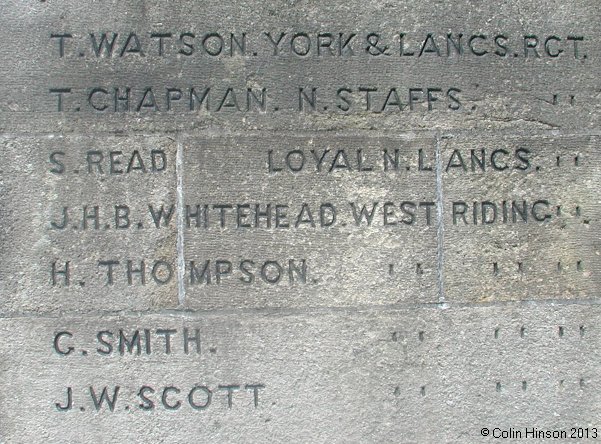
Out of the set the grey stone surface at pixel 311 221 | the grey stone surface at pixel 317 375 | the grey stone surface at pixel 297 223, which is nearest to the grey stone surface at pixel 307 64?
the grey stone surface at pixel 297 223

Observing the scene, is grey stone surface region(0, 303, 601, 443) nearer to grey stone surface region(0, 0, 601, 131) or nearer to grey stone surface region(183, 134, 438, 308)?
grey stone surface region(183, 134, 438, 308)

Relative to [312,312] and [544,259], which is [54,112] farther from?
[544,259]

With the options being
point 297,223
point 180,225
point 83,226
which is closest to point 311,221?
point 297,223

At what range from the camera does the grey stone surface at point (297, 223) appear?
2922 millimetres

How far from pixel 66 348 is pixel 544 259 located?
7.31 feet

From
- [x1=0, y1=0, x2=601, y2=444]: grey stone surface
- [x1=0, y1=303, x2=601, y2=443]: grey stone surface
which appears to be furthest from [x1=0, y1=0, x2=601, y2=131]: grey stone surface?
[x1=0, y1=303, x2=601, y2=443]: grey stone surface

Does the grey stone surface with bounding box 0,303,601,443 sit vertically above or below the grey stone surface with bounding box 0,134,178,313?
below

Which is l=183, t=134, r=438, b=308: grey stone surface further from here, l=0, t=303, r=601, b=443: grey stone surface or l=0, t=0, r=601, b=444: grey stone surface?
l=0, t=303, r=601, b=443: grey stone surface

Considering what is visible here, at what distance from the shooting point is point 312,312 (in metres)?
2.99

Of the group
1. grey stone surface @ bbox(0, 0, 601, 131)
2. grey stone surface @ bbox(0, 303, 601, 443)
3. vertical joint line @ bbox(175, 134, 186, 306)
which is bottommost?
grey stone surface @ bbox(0, 303, 601, 443)

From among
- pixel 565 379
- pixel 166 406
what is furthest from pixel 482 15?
pixel 166 406

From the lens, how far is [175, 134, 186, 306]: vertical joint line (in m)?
2.94

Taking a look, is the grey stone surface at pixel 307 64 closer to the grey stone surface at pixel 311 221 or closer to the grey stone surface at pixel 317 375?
the grey stone surface at pixel 311 221

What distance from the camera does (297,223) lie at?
9.79 ft
